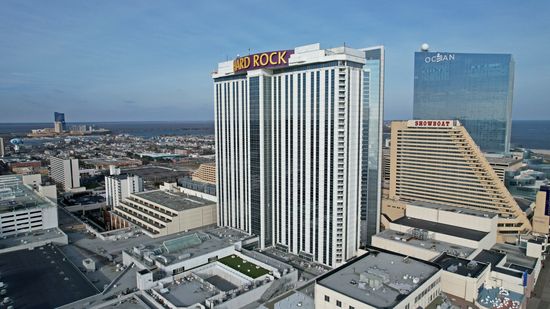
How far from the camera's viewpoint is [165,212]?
3819 inches

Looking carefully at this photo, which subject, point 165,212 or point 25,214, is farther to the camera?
point 165,212

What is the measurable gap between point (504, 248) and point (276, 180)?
57.9 meters

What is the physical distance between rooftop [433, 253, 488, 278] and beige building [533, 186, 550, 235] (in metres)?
56.3

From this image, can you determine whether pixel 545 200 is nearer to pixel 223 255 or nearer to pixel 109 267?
pixel 223 255

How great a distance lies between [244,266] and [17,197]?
85.0 m

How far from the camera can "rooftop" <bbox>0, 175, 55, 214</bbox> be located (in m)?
92.2

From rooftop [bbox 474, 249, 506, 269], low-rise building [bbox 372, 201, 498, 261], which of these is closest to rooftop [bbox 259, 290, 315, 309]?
low-rise building [bbox 372, 201, 498, 261]

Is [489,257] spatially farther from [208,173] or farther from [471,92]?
[471,92]

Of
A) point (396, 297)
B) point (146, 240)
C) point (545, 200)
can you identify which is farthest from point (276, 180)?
point (545, 200)

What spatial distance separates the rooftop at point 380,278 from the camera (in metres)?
41.6

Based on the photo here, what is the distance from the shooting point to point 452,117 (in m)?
178

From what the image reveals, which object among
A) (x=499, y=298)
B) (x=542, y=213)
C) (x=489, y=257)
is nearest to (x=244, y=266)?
(x=499, y=298)

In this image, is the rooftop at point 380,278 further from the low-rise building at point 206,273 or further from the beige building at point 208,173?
the beige building at point 208,173

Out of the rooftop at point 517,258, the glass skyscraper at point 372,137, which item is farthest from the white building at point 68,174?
the rooftop at point 517,258
